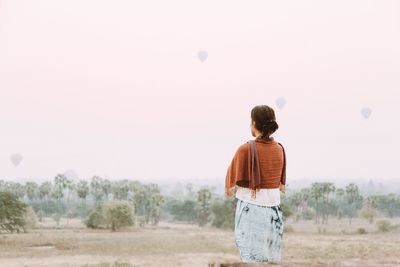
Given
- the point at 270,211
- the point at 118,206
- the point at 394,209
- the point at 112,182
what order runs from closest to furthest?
the point at 270,211, the point at 118,206, the point at 394,209, the point at 112,182

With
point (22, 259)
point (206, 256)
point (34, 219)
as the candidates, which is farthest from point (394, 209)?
point (22, 259)

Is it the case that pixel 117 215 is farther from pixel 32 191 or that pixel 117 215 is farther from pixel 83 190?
pixel 32 191

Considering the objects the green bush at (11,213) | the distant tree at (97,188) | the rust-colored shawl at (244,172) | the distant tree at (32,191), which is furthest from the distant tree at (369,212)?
the rust-colored shawl at (244,172)

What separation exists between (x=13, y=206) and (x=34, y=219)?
36.4 feet

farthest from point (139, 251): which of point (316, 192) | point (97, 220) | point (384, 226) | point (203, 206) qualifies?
point (316, 192)

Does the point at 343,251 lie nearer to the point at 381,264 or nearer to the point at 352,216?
the point at 381,264

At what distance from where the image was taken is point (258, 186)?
438 centimetres

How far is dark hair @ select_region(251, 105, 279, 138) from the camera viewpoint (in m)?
4.31

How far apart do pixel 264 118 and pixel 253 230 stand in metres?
0.93

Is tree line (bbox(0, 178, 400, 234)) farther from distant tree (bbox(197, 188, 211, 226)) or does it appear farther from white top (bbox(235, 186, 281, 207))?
white top (bbox(235, 186, 281, 207))

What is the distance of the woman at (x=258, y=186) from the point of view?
170 inches

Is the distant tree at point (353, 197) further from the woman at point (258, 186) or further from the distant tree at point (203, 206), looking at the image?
the woman at point (258, 186)

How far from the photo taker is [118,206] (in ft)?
225

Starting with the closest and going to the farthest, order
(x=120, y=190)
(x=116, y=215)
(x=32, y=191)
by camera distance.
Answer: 1. (x=116, y=215)
2. (x=120, y=190)
3. (x=32, y=191)
